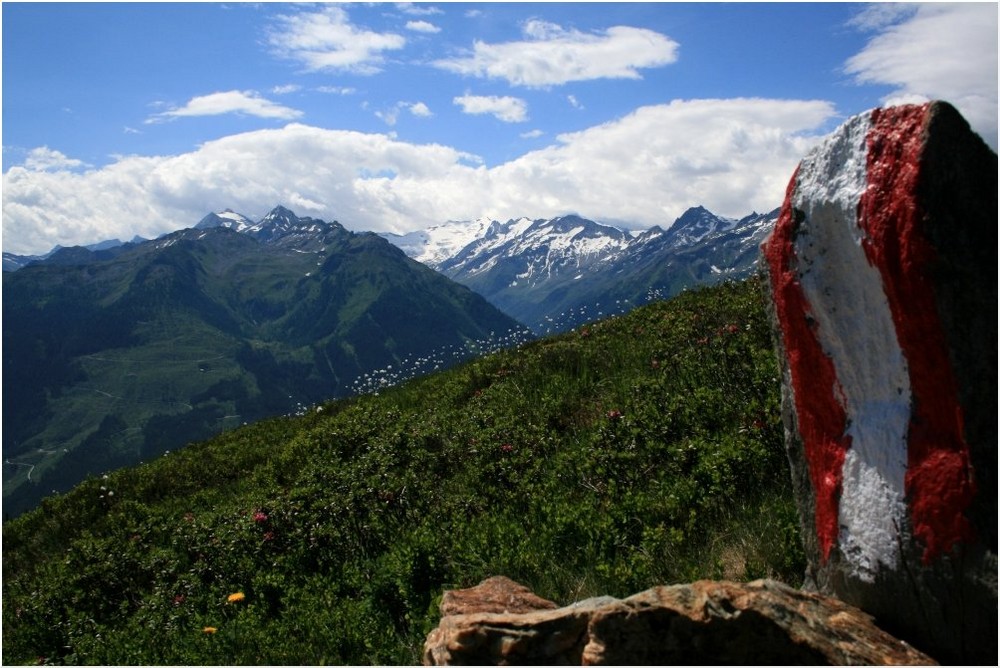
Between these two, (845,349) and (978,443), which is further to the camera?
(845,349)

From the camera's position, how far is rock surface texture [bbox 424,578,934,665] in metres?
3.83

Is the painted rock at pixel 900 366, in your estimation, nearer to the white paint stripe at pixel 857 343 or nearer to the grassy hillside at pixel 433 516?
the white paint stripe at pixel 857 343

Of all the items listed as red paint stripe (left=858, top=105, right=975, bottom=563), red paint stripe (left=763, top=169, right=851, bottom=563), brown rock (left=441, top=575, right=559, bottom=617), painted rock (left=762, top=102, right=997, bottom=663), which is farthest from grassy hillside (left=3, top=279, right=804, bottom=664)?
red paint stripe (left=858, top=105, right=975, bottom=563)

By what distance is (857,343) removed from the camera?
4.66m

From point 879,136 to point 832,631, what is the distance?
3151 millimetres

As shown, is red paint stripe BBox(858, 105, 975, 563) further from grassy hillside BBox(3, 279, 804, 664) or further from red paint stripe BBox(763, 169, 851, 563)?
grassy hillside BBox(3, 279, 804, 664)

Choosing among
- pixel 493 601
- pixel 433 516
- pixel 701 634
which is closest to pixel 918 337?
pixel 701 634

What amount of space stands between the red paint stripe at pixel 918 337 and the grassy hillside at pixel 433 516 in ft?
5.52

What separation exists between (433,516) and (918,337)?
674 centimetres

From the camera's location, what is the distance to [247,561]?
9711 millimetres

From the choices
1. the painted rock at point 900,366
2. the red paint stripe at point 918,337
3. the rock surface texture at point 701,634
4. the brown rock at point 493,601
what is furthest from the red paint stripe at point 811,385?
the brown rock at point 493,601

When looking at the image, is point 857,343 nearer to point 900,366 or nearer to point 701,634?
point 900,366

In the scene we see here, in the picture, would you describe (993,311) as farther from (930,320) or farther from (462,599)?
(462,599)

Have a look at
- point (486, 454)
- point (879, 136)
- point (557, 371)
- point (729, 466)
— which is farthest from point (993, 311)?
point (557, 371)
